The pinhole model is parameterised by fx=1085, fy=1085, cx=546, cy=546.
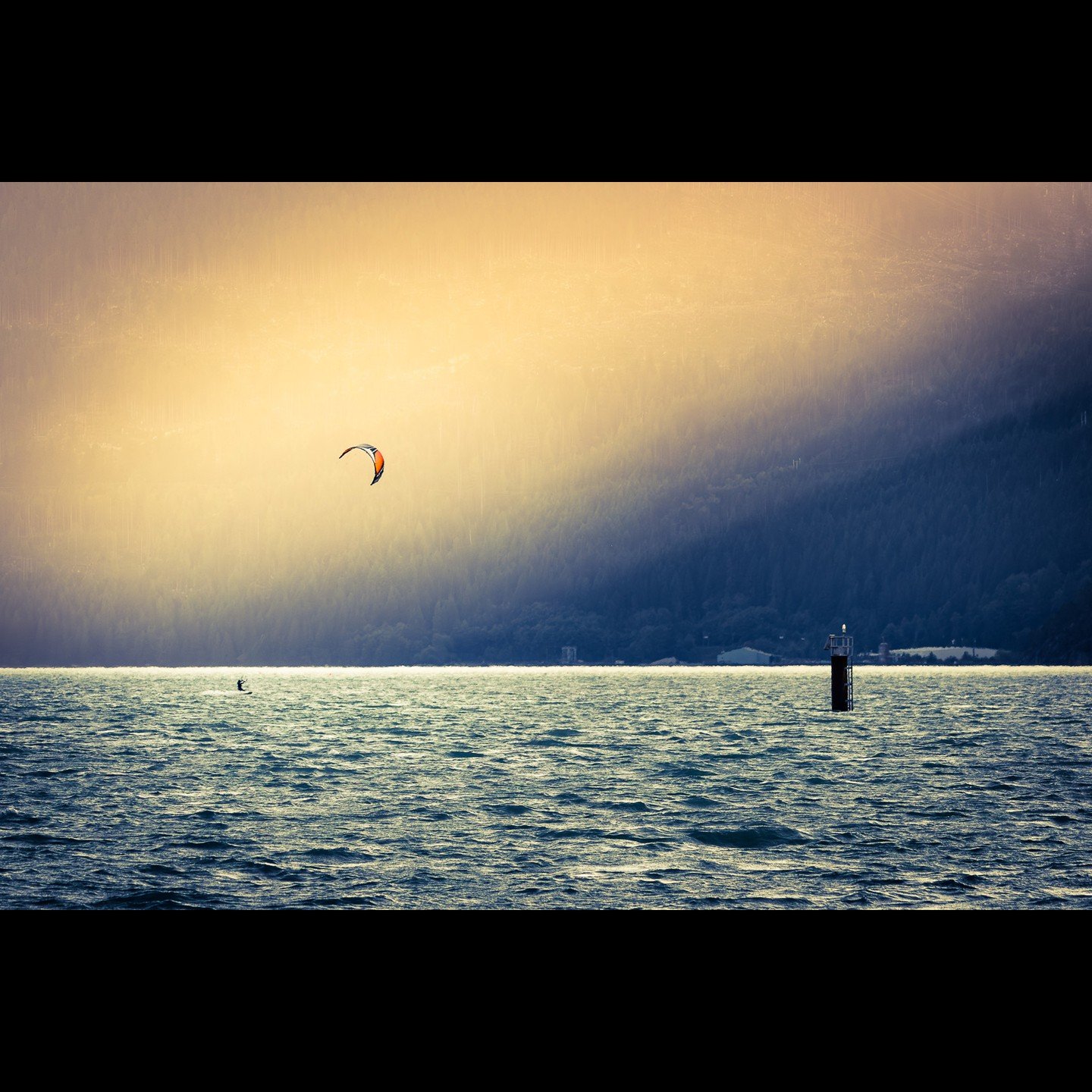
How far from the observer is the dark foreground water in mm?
18531

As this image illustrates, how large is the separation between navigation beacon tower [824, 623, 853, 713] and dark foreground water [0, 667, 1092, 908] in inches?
264

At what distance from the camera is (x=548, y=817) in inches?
1072

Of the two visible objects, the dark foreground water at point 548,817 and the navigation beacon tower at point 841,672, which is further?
the navigation beacon tower at point 841,672

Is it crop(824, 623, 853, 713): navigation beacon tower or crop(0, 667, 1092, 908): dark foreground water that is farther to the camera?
crop(824, 623, 853, 713): navigation beacon tower

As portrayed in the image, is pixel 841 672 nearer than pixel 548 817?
No

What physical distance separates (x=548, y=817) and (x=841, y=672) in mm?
49123

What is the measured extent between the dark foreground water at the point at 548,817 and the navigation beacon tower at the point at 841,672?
6703 millimetres

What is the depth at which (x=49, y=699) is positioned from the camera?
117562 millimetres

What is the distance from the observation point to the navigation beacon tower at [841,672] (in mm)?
68812

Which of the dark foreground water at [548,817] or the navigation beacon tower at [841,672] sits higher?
the navigation beacon tower at [841,672]

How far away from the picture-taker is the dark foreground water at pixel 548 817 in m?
18.5

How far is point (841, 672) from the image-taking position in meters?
72.2
